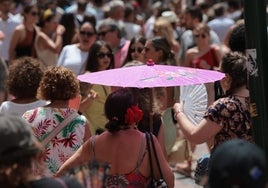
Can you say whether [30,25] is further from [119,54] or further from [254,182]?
[254,182]

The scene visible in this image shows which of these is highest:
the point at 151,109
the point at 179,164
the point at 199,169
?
the point at 151,109

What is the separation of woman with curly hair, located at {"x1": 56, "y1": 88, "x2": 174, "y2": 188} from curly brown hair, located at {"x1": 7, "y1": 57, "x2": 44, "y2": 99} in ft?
5.16

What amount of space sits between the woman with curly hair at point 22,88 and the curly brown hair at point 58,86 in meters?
0.51

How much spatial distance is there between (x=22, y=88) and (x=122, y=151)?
1.75 m

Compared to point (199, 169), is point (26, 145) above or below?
above

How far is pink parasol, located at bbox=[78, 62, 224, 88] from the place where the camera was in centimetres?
573

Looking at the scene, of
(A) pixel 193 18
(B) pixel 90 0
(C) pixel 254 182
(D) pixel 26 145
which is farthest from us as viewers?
(B) pixel 90 0

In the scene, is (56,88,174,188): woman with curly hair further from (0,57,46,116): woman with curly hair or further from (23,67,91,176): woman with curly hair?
(0,57,46,116): woman with curly hair

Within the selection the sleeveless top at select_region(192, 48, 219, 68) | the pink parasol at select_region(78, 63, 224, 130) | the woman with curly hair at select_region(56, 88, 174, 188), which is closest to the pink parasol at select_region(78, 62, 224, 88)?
the pink parasol at select_region(78, 63, 224, 130)

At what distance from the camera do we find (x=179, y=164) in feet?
32.9

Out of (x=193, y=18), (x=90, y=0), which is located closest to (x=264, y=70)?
(x=193, y=18)

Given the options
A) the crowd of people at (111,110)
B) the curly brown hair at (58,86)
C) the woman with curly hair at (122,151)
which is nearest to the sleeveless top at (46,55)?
the crowd of people at (111,110)

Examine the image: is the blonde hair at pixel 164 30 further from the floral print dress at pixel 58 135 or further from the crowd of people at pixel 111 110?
the floral print dress at pixel 58 135

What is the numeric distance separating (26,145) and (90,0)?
567 inches
